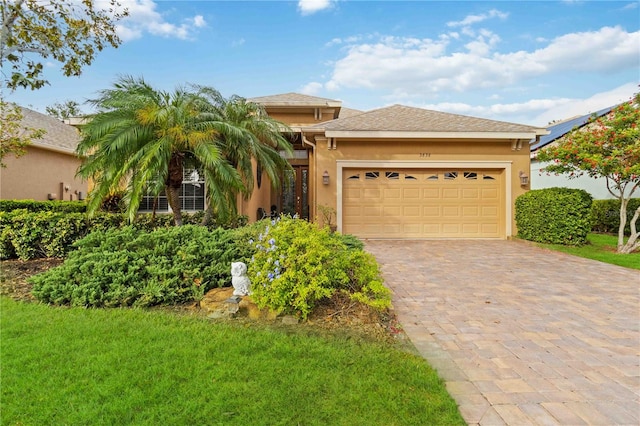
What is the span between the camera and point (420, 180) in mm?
11359

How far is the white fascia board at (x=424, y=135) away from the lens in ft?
35.0

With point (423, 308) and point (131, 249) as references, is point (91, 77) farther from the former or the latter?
point (423, 308)

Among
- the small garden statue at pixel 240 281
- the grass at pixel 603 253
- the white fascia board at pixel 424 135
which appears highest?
the white fascia board at pixel 424 135

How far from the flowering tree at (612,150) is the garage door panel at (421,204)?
90.7 inches

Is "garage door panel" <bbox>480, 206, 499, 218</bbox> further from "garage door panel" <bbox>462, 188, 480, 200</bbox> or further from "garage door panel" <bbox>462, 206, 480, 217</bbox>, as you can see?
"garage door panel" <bbox>462, 188, 480, 200</bbox>

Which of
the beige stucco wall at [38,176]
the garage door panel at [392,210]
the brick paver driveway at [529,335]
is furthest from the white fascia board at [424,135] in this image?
the beige stucco wall at [38,176]

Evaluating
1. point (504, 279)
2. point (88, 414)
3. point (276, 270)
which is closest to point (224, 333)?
→ point (276, 270)

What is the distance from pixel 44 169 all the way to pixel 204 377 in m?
16.0

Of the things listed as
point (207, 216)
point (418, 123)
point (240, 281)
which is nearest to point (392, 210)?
point (418, 123)

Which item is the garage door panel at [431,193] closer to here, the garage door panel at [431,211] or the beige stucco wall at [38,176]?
the garage door panel at [431,211]

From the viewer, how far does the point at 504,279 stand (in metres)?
6.01

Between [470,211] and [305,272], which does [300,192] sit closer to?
[470,211]

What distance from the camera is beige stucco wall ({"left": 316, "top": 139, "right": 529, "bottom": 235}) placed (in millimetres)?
11094

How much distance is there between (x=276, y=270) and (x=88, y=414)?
2149mm
